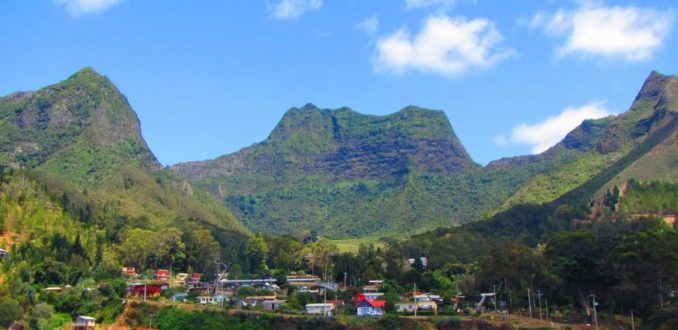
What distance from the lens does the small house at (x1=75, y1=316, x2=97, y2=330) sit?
240 feet

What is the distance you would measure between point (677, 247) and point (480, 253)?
47.6 meters

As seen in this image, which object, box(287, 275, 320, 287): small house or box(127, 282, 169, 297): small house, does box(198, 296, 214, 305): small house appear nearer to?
box(127, 282, 169, 297): small house

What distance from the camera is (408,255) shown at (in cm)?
12338

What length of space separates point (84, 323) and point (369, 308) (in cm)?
2787

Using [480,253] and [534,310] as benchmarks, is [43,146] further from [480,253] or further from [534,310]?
[534,310]

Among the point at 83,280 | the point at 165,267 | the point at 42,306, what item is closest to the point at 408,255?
the point at 165,267

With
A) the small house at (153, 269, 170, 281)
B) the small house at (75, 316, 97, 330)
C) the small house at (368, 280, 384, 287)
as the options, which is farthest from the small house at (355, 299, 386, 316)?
the small house at (153, 269, 170, 281)

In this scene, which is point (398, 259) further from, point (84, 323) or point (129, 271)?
point (84, 323)

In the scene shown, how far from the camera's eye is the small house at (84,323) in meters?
73.1

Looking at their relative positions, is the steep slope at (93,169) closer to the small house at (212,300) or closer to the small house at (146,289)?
the small house at (146,289)

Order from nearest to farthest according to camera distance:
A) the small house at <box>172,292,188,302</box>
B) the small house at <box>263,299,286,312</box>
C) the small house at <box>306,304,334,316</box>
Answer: the small house at <box>306,304,334,316</box> < the small house at <box>263,299,286,312</box> < the small house at <box>172,292,188,302</box>

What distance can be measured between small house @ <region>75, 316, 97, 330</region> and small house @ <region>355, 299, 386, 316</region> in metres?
26.0

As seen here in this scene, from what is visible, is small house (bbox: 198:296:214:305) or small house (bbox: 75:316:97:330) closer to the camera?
small house (bbox: 75:316:97:330)

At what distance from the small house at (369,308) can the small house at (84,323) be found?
25980 mm
